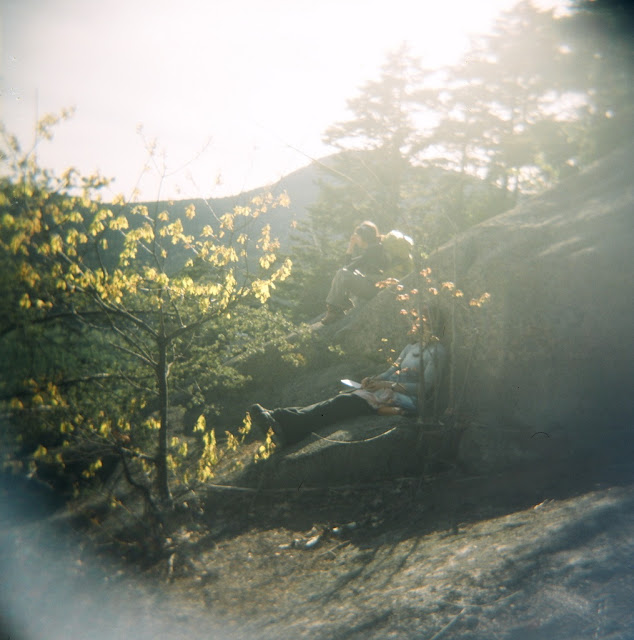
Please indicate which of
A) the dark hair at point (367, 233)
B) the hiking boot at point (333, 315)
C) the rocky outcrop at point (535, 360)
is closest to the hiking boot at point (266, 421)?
the rocky outcrop at point (535, 360)

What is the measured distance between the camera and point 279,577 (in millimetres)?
3867

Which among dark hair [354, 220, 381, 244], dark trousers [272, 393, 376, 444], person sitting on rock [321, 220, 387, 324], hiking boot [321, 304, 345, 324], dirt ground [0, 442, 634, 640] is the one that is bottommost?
dirt ground [0, 442, 634, 640]

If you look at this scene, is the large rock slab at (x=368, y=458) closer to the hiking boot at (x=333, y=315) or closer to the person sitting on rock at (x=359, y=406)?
the person sitting on rock at (x=359, y=406)

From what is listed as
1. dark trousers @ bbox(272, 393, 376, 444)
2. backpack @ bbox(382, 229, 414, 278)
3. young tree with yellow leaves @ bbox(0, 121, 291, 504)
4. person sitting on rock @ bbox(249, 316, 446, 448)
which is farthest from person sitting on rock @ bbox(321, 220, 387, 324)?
young tree with yellow leaves @ bbox(0, 121, 291, 504)

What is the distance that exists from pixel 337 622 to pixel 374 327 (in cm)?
467

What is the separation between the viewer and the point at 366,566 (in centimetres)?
366

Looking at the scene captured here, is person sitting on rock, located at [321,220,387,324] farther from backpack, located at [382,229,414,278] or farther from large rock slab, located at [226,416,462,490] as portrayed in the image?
large rock slab, located at [226,416,462,490]

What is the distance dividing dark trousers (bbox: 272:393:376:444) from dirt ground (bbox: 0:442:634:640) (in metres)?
0.60

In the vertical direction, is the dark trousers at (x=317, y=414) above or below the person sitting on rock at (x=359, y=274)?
below

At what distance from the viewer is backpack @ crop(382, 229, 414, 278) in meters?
7.79

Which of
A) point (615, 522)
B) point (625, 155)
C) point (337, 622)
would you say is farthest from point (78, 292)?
point (625, 155)

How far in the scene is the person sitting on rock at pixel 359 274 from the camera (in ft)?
25.5

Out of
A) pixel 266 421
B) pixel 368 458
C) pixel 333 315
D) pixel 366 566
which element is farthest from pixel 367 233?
pixel 366 566

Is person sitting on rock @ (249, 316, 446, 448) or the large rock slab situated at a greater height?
person sitting on rock @ (249, 316, 446, 448)
